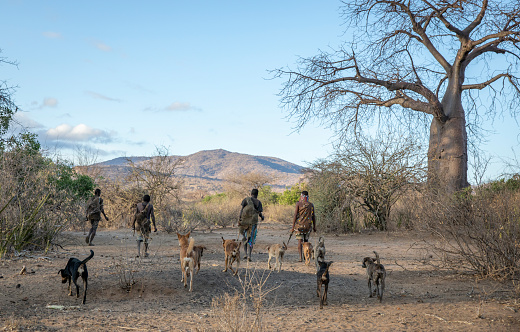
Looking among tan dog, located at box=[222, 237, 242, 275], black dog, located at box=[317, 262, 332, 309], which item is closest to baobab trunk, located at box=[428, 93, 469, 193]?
tan dog, located at box=[222, 237, 242, 275]

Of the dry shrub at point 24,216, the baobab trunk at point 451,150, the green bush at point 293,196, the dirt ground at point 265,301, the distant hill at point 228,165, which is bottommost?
the dirt ground at point 265,301

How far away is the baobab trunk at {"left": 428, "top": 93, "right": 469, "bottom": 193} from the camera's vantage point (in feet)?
60.9

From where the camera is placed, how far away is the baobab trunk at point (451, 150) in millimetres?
18562

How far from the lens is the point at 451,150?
1883cm

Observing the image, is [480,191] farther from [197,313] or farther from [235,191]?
[235,191]

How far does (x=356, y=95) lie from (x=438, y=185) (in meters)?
5.34

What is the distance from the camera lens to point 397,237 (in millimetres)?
17797

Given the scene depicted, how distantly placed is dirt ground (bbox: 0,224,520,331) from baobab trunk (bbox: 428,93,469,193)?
8984mm

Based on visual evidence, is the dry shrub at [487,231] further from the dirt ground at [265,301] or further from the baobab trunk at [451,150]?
the baobab trunk at [451,150]

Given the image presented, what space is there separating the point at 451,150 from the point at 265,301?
14428mm

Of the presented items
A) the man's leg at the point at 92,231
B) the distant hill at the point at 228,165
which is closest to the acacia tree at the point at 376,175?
the man's leg at the point at 92,231

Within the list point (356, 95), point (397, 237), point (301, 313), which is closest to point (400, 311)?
point (301, 313)

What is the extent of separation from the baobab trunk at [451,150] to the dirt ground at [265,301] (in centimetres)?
898

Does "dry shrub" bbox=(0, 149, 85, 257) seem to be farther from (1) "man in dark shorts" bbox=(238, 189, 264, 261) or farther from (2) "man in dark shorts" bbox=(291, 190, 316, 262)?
(2) "man in dark shorts" bbox=(291, 190, 316, 262)
